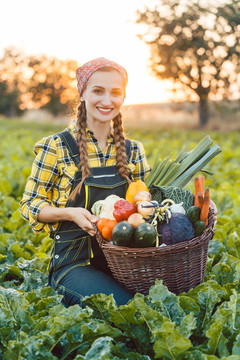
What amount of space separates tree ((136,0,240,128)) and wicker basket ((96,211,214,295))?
30499 mm

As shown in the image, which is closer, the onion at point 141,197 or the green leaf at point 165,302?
the green leaf at point 165,302

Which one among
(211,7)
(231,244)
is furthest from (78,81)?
(211,7)

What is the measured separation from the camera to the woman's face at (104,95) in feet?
10.2

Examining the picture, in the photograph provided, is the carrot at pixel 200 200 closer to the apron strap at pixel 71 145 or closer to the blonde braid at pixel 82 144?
the blonde braid at pixel 82 144

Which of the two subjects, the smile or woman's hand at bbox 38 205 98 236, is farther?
the smile

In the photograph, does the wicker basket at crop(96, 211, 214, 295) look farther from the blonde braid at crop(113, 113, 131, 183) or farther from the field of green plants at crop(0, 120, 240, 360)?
the blonde braid at crop(113, 113, 131, 183)

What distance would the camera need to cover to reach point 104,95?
3.14 metres

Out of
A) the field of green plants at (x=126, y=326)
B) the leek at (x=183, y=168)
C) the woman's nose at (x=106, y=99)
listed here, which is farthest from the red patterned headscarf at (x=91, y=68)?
the field of green plants at (x=126, y=326)

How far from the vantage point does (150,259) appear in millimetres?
2498

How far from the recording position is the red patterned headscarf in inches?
121

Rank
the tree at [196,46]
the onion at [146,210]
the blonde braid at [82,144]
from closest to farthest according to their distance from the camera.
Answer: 1. the onion at [146,210]
2. the blonde braid at [82,144]
3. the tree at [196,46]

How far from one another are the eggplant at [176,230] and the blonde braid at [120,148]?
680 mm

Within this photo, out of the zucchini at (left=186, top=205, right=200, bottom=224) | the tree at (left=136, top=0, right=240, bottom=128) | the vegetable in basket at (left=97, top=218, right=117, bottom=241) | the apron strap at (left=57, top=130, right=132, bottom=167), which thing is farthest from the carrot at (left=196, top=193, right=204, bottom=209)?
the tree at (left=136, top=0, right=240, bottom=128)

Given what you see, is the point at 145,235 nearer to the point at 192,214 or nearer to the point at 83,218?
the point at 192,214
